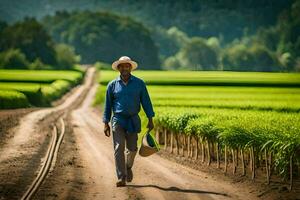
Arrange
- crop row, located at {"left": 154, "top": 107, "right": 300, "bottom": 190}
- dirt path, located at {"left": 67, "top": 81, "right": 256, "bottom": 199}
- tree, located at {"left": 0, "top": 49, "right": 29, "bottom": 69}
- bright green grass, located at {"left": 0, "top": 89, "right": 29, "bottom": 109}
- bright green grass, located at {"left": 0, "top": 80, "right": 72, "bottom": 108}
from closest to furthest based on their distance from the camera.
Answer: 1. dirt path, located at {"left": 67, "top": 81, "right": 256, "bottom": 199}
2. crop row, located at {"left": 154, "top": 107, "right": 300, "bottom": 190}
3. bright green grass, located at {"left": 0, "top": 89, "right": 29, "bottom": 109}
4. bright green grass, located at {"left": 0, "top": 80, "right": 72, "bottom": 108}
5. tree, located at {"left": 0, "top": 49, "right": 29, "bottom": 69}

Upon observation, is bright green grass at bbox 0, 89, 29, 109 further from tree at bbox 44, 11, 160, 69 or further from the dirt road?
tree at bbox 44, 11, 160, 69

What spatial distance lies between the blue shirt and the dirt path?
1.30m

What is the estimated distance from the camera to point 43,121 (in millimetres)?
32969

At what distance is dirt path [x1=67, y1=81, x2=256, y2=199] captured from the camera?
12.3m

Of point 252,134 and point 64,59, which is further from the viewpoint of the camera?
point 64,59

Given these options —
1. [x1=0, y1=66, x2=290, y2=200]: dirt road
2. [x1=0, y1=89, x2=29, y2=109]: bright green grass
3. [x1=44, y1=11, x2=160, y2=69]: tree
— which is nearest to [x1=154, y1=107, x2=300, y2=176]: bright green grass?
[x1=0, y1=66, x2=290, y2=200]: dirt road

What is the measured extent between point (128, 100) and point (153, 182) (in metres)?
1.94

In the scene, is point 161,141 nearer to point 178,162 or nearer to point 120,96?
point 178,162

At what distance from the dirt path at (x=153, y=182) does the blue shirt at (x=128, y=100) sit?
1300 mm

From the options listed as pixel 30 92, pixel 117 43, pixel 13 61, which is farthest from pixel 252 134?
pixel 117 43

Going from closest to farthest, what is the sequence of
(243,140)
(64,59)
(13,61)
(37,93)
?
(243,140), (37,93), (13,61), (64,59)

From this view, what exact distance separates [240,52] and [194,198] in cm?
17610

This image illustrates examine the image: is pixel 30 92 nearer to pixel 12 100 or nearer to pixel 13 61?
pixel 12 100

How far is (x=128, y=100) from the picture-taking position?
43.4 feet
